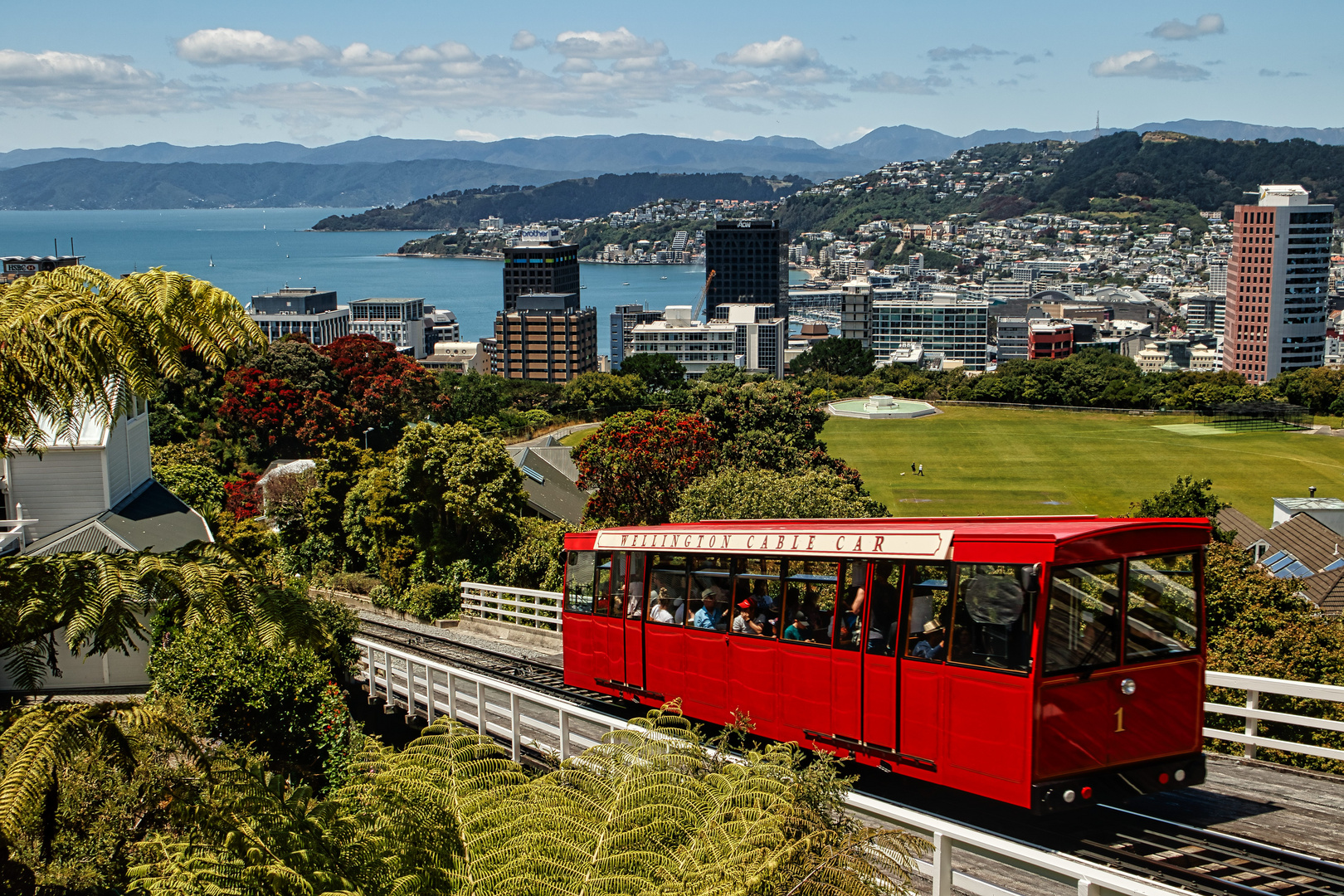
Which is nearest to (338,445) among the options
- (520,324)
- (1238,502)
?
(1238,502)

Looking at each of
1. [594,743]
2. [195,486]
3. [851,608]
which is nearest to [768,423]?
[195,486]

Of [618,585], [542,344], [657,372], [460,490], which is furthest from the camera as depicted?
[542,344]

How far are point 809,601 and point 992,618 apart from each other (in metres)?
2.41

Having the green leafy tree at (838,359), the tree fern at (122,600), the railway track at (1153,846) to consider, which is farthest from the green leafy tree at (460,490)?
the green leafy tree at (838,359)

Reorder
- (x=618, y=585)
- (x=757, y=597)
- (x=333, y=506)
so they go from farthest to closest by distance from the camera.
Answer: (x=333, y=506) → (x=618, y=585) → (x=757, y=597)

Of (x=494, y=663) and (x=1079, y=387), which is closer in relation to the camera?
(x=494, y=663)

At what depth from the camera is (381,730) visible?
16047 millimetres

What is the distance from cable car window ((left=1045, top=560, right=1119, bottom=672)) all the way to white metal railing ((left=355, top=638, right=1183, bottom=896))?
4.90ft

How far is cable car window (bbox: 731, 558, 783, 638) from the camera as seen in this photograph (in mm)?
11891

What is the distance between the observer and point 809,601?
1144 cm

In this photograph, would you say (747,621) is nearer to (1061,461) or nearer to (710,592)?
(710,592)

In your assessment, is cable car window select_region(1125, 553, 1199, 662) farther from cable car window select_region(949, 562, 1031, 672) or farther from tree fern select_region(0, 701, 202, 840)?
tree fern select_region(0, 701, 202, 840)

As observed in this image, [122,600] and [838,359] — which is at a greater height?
[122,600]

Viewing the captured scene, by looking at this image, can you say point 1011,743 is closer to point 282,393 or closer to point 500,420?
point 282,393
